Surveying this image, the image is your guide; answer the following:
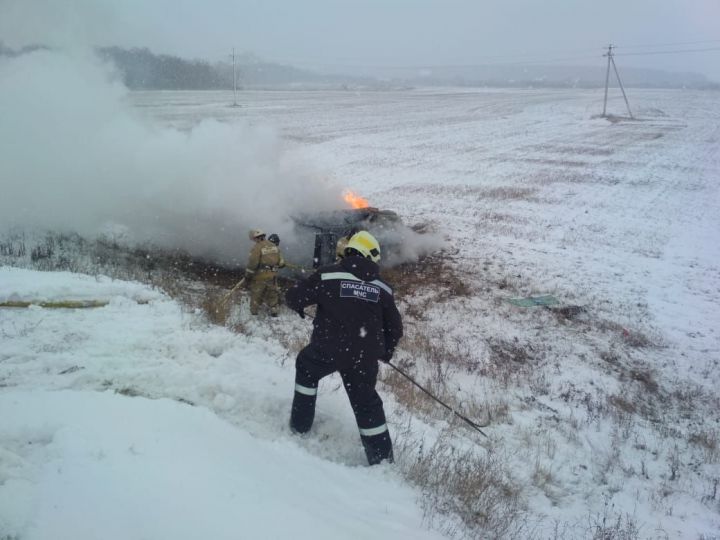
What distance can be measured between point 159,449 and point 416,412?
2.90 metres

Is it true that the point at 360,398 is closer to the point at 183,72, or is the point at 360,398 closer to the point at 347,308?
the point at 347,308

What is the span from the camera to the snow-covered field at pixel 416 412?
2957mm

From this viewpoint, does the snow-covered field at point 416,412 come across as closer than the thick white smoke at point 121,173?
Yes

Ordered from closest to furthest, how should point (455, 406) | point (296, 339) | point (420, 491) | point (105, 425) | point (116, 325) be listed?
point (105, 425), point (420, 491), point (116, 325), point (455, 406), point (296, 339)

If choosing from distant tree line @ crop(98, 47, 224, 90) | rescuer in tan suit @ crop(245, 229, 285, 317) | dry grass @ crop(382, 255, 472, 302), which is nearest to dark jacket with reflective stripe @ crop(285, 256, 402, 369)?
rescuer in tan suit @ crop(245, 229, 285, 317)

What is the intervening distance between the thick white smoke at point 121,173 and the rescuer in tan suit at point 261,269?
2.59 m

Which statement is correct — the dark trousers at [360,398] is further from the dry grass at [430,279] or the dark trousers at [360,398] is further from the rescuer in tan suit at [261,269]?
the dry grass at [430,279]

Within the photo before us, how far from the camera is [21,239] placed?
10.5 meters

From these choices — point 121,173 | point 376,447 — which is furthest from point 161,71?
point 376,447

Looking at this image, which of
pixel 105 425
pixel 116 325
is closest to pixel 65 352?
pixel 116 325

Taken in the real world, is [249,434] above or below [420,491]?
above

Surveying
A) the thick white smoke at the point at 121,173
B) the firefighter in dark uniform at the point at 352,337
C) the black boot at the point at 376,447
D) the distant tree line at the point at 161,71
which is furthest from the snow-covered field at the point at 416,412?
the distant tree line at the point at 161,71

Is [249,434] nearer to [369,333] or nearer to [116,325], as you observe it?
[369,333]

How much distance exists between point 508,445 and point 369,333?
2573 millimetres
